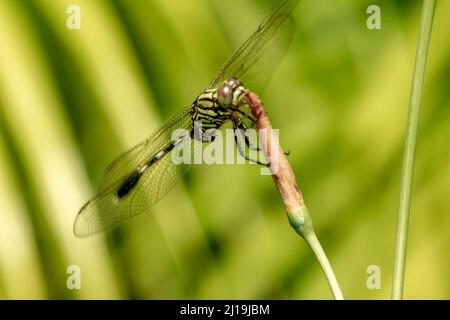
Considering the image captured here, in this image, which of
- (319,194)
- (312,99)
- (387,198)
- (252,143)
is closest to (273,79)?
(312,99)

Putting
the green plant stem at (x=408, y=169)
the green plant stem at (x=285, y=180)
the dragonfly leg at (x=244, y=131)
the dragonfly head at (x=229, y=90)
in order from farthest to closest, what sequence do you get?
1. the dragonfly leg at (x=244, y=131)
2. the dragonfly head at (x=229, y=90)
3. the green plant stem at (x=285, y=180)
4. the green plant stem at (x=408, y=169)

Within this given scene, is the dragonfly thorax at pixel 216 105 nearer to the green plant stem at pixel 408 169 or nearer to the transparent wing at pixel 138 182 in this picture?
the transparent wing at pixel 138 182

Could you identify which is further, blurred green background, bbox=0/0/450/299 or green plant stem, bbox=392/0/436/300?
blurred green background, bbox=0/0/450/299
